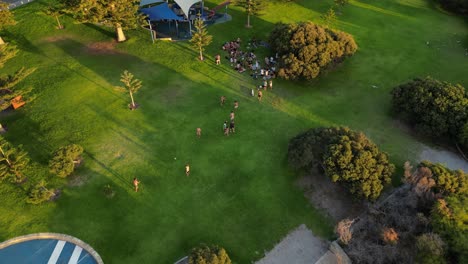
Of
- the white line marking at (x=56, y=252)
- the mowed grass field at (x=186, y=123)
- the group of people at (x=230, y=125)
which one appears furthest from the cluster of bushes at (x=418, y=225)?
the white line marking at (x=56, y=252)

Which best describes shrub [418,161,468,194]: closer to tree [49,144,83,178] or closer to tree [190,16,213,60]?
tree [190,16,213,60]

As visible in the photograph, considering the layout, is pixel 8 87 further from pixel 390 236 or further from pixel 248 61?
pixel 390 236

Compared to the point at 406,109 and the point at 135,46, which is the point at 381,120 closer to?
the point at 406,109

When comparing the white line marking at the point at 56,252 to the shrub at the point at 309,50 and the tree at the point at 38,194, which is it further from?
the shrub at the point at 309,50

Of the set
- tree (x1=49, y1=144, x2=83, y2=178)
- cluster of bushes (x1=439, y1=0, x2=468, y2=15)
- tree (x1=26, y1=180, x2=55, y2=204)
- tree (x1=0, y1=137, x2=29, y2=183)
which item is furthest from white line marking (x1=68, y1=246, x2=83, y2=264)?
cluster of bushes (x1=439, y1=0, x2=468, y2=15)

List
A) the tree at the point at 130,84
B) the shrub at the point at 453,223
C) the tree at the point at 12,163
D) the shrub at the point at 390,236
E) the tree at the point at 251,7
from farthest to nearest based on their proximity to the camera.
A: the tree at the point at 251,7, the tree at the point at 130,84, the tree at the point at 12,163, the shrub at the point at 390,236, the shrub at the point at 453,223

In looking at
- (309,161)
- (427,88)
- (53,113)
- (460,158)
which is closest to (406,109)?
(427,88)
